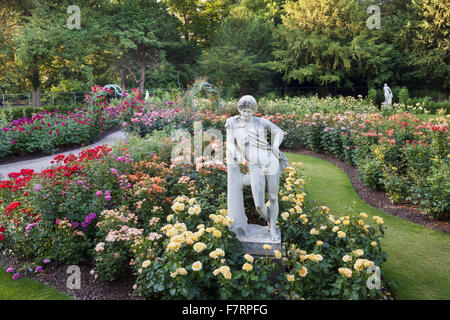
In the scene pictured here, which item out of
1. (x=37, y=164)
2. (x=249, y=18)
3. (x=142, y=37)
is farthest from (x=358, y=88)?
(x=37, y=164)

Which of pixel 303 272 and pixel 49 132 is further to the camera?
pixel 49 132

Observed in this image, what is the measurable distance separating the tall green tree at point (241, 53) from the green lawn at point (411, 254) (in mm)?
18166

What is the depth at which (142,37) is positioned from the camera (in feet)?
76.3

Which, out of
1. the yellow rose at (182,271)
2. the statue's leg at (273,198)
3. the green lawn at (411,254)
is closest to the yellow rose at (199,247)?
the yellow rose at (182,271)

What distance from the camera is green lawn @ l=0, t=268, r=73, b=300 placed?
3244 millimetres

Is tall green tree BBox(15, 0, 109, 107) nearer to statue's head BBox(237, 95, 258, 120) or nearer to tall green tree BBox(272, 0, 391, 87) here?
tall green tree BBox(272, 0, 391, 87)

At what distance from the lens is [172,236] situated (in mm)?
2887

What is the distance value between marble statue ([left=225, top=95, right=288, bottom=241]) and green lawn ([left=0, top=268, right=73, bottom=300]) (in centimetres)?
210

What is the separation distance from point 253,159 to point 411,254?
2.71 m

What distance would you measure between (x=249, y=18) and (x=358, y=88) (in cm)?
1067

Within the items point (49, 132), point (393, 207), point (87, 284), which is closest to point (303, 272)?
point (87, 284)

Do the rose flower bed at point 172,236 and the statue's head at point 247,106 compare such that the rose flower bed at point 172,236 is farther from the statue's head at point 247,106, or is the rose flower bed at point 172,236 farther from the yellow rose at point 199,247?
the statue's head at point 247,106

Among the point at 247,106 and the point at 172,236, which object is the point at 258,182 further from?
the point at 172,236

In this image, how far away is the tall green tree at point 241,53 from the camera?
74.1ft
